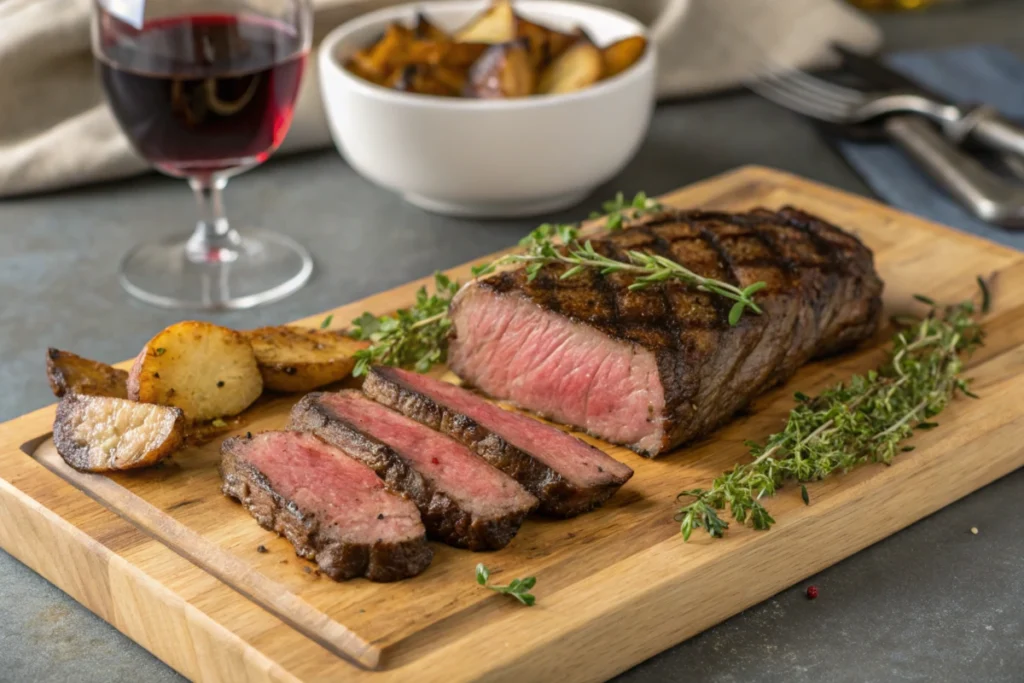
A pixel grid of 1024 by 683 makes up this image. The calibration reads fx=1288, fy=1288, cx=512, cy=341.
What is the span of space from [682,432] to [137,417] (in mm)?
1137

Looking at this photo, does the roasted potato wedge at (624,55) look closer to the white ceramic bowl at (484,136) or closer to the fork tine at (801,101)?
the white ceramic bowl at (484,136)

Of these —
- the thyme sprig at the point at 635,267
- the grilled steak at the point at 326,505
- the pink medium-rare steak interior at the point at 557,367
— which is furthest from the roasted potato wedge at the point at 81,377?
the thyme sprig at the point at 635,267

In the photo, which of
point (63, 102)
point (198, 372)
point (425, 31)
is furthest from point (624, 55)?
point (63, 102)

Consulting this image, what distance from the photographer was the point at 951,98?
5113mm

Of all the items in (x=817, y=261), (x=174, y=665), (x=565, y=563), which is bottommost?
(x=174, y=665)

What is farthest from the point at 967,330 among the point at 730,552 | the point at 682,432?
the point at 730,552

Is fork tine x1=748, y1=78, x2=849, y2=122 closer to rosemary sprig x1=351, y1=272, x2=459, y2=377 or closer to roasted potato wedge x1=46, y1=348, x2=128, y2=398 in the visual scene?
rosemary sprig x1=351, y1=272, x2=459, y2=377

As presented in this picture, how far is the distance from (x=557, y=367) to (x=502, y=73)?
51.3 inches

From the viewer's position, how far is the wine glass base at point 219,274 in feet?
12.3

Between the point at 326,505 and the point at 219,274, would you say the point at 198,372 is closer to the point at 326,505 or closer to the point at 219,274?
the point at 326,505

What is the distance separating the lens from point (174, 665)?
7.52ft

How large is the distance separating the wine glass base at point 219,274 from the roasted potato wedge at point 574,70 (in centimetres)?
94

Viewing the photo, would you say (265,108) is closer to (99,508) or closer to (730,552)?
(99,508)

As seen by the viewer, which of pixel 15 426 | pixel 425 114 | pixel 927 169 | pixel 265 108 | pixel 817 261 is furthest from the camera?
pixel 927 169
